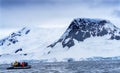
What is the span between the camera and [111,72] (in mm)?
134500

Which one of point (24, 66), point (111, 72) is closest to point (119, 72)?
point (111, 72)

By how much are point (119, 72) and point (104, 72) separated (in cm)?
542

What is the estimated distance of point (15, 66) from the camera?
193875 millimetres

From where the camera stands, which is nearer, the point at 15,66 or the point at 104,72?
the point at 104,72

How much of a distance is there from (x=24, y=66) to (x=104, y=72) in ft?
207

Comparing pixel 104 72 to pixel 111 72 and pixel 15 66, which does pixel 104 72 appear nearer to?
pixel 111 72

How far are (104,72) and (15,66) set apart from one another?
66661 millimetres

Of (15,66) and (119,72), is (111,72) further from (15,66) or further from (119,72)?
(15,66)

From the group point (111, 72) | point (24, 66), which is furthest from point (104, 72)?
point (24, 66)

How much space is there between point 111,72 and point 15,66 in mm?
69280

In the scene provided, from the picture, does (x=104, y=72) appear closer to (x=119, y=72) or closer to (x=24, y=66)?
(x=119, y=72)

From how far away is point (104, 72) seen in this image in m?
136

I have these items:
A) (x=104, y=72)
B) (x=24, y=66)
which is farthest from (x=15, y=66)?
(x=104, y=72)

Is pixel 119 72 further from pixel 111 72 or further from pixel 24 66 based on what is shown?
pixel 24 66
